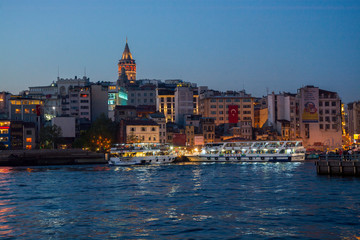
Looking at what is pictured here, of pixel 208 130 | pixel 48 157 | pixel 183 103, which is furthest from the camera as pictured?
pixel 183 103

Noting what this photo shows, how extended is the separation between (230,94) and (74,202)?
129 metres

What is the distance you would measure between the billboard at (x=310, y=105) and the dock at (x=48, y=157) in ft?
210

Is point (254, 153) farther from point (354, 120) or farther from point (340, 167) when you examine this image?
point (354, 120)

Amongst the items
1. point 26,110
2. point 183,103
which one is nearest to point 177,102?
point 183,103

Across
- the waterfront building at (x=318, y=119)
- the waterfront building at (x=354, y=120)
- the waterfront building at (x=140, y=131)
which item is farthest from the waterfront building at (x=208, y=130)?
the waterfront building at (x=354, y=120)

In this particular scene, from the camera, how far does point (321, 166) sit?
6203 cm

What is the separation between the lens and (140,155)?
330 ft

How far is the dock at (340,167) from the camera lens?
57875mm

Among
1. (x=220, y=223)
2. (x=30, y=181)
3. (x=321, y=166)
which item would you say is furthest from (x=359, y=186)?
(x=30, y=181)

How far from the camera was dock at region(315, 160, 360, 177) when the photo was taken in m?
57.9

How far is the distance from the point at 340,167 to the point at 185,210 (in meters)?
28.5

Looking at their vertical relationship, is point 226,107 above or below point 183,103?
below

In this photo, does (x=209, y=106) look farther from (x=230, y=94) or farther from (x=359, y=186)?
(x=359, y=186)

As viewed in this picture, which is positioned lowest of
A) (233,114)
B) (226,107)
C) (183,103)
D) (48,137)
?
(48,137)
